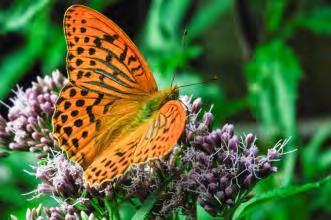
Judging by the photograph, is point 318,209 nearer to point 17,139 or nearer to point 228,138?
point 228,138

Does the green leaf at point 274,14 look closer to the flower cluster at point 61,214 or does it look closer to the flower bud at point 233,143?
the flower bud at point 233,143

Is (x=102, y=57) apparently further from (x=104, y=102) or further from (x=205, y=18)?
(x=205, y=18)

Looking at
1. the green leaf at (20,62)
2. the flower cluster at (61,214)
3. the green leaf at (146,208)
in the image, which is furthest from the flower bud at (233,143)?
the green leaf at (20,62)

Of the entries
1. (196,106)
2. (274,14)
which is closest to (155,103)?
(196,106)

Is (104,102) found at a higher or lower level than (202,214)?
higher

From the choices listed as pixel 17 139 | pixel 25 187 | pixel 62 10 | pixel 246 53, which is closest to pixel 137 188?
pixel 17 139

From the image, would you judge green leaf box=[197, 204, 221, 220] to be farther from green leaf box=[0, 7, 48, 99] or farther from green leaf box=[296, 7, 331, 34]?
green leaf box=[0, 7, 48, 99]
